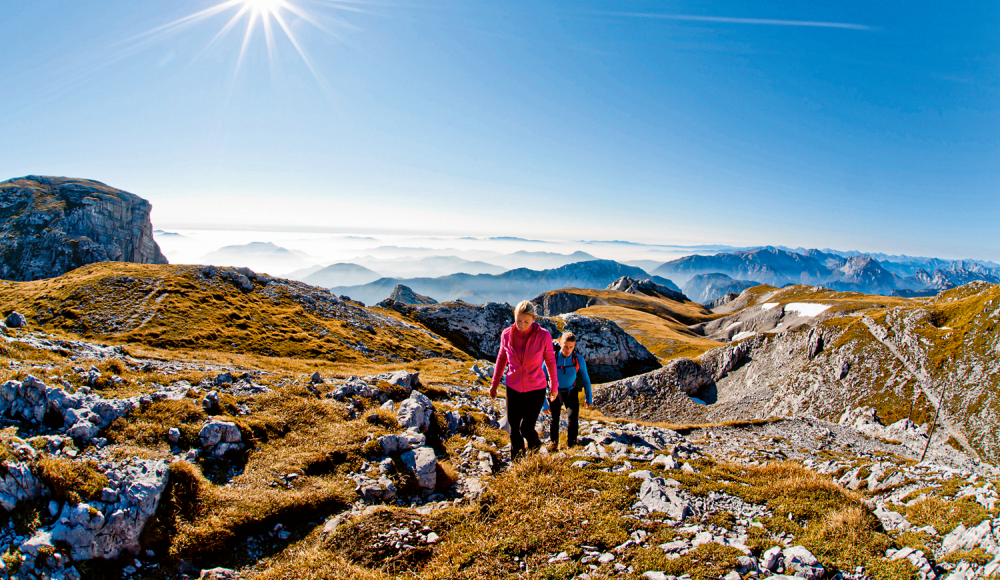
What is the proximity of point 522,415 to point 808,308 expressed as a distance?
180015mm

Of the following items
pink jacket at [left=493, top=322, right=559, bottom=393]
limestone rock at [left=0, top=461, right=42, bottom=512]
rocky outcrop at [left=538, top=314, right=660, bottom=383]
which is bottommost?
rocky outcrop at [left=538, top=314, right=660, bottom=383]

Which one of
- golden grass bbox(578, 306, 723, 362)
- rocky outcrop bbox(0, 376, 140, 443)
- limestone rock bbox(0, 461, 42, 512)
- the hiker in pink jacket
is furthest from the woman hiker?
golden grass bbox(578, 306, 723, 362)

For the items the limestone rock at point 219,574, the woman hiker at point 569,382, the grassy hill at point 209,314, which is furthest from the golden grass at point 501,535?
the grassy hill at point 209,314

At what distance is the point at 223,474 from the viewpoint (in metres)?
10.2

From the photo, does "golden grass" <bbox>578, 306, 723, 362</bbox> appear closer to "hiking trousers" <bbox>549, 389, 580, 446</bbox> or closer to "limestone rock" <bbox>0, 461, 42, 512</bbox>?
"hiking trousers" <bbox>549, 389, 580, 446</bbox>

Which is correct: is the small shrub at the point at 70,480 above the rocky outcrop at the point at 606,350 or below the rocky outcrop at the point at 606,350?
above

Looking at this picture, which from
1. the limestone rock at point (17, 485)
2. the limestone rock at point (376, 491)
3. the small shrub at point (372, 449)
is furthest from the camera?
the small shrub at point (372, 449)

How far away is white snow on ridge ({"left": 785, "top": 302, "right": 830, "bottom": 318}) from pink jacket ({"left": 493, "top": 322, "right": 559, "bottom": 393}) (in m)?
168

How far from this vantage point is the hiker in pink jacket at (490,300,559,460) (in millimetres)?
Answer: 11594

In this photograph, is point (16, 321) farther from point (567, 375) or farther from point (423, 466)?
point (567, 375)

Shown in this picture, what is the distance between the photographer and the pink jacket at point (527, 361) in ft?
38.1

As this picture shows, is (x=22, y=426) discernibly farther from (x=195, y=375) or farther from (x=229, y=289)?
(x=229, y=289)

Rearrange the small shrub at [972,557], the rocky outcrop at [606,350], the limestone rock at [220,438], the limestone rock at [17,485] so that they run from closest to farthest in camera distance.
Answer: the small shrub at [972,557], the limestone rock at [17,485], the limestone rock at [220,438], the rocky outcrop at [606,350]

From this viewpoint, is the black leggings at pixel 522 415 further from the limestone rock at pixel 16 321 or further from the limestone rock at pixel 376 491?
the limestone rock at pixel 16 321
